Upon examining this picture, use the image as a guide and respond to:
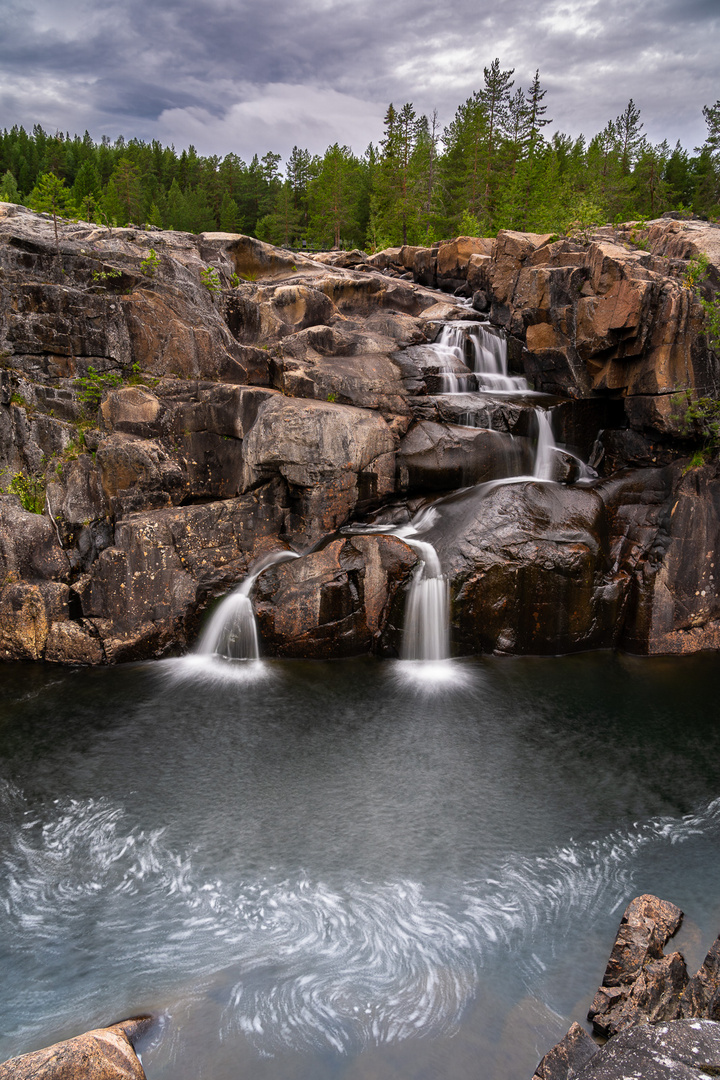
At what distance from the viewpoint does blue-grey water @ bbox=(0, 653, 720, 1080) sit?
5.85 m

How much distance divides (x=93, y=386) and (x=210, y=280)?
5188mm

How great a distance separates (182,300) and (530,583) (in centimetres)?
1118

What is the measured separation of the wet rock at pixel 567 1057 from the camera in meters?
4.77

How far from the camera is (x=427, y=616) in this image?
42.9ft

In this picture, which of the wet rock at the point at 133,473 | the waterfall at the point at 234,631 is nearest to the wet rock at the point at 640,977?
the waterfall at the point at 234,631

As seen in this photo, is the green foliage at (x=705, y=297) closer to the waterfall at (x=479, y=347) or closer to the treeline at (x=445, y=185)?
the waterfall at (x=479, y=347)

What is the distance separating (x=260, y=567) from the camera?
1391cm

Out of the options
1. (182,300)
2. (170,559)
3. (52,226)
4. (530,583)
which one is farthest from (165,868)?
(52,226)

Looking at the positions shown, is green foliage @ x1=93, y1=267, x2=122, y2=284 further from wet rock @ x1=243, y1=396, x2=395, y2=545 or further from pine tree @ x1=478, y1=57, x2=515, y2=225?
pine tree @ x1=478, y1=57, x2=515, y2=225

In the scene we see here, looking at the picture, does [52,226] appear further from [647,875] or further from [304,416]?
[647,875]

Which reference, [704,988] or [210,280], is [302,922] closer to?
[704,988]

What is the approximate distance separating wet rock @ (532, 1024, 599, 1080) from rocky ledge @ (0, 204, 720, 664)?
8328mm

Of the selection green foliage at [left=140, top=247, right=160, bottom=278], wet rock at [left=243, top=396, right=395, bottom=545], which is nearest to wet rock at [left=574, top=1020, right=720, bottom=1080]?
wet rock at [left=243, top=396, right=395, bottom=545]

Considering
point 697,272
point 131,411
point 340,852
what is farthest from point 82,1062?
point 697,272
